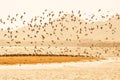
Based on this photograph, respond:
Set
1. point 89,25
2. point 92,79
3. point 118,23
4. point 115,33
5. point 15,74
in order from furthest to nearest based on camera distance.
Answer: point 89,25
point 118,23
point 115,33
point 15,74
point 92,79

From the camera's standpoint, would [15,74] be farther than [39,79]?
Yes

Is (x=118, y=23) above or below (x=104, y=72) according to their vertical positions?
above

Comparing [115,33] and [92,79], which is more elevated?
[115,33]

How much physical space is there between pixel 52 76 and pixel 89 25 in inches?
5339

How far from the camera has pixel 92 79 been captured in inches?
850

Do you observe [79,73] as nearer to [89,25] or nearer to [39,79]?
[39,79]

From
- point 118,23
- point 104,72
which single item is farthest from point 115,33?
point 104,72

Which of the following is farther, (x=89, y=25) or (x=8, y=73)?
(x=89, y=25)

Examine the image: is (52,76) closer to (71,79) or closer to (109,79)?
(71,79)

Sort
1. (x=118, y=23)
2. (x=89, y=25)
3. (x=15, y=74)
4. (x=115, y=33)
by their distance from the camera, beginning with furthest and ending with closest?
(x=89, y=25)
(x=118, y=23)
(x=115, y=33)
(x=15, y=74)

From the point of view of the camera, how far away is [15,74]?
23.7 meters

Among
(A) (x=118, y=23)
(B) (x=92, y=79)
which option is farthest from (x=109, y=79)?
(A) (x=118, y=23)

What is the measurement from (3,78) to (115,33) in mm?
102666

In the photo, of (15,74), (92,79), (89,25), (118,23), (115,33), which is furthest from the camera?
(89,25)
